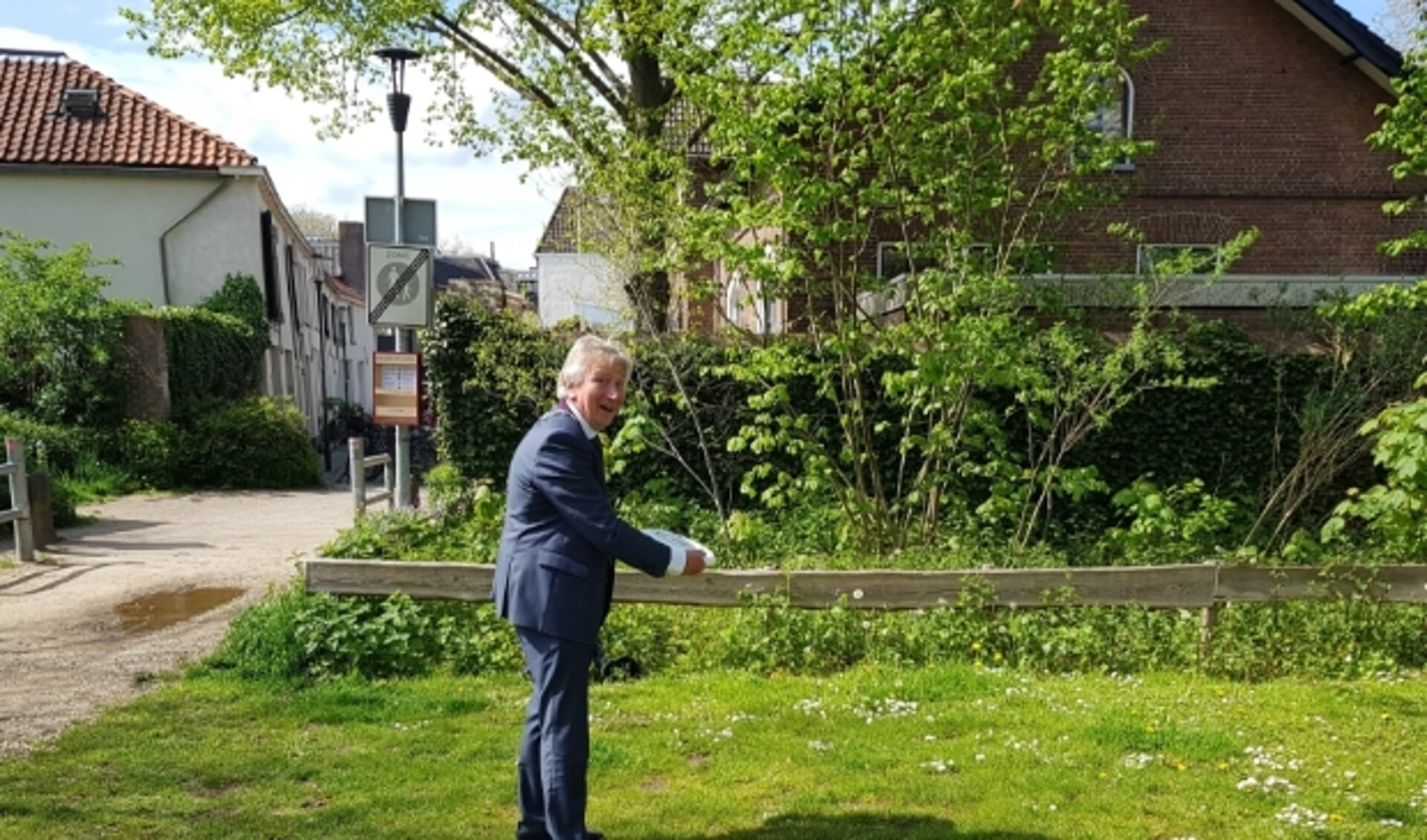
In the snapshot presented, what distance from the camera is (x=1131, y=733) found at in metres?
5.07

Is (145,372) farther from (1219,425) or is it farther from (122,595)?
(1219,425)

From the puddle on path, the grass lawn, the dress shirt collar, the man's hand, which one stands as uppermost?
the dress shirt collar

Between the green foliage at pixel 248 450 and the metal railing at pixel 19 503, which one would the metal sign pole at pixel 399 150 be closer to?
the metal railing at pixel 19 503

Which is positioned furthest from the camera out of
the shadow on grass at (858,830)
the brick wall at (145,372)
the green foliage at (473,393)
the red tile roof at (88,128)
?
the red tile roof at (88,128)

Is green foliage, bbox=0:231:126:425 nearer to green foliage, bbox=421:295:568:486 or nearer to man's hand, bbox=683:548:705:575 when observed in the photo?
green foliage, bbox=421:295:568:486

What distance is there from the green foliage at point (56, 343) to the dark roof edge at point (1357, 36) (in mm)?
20342

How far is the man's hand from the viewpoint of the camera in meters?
3.70

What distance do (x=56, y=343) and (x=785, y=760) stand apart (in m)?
17.5

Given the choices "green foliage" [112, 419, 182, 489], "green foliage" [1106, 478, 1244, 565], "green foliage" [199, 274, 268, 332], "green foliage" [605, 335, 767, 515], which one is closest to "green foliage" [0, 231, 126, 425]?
"green foliage" [112, 419, 182, 489]

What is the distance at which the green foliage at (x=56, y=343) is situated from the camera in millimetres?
17344

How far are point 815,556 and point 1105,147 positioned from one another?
4.21m

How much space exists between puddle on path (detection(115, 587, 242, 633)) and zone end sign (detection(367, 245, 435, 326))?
8.92ft

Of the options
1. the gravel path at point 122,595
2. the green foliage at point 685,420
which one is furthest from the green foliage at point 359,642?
the green foliage at point 685,420

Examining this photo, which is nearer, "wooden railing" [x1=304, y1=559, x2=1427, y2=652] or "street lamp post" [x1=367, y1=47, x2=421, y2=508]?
"wooden railing" [x1=304, y1=559, x2=1427, y2=652]
